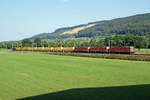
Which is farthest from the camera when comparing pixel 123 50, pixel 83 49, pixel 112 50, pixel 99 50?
pixel 83 49

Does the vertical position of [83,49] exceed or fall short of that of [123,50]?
it exceeds it

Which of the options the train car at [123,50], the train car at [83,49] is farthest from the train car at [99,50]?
the train car at [123,50]

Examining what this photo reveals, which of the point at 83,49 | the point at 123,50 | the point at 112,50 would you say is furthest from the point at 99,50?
the point at 123,50

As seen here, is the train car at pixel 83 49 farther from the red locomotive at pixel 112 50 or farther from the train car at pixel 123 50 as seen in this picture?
the train car at pixel 123 50

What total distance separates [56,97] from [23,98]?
167 cm

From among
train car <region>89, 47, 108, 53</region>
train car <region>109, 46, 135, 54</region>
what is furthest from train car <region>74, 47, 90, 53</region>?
train car <region>109, 46, 135, 54</region>

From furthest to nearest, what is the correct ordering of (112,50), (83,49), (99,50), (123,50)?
1. (83,49)
2. (99,50)
3. (112,50)
4. (123,50)

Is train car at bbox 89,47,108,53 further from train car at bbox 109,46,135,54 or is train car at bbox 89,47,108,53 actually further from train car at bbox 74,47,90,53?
train car at bbox 109,46,135,54

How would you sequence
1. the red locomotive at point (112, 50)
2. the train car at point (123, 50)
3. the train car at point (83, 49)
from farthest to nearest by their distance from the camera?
the train car at point (83, 49) → the red locomotive at point (112, 50) → the train car at point (123, 50)

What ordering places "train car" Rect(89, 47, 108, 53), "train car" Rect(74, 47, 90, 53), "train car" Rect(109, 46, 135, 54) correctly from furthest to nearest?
"train car" Rect(74, 47, 90, 53)
"train car" Rect(89, 47, 108, 53)
"train car" Rect(109, 46, 135, 54)

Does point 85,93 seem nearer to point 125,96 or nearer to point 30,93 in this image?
point 125,96

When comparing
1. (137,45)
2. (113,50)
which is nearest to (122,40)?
(137,45)

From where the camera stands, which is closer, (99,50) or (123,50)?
(123,50)

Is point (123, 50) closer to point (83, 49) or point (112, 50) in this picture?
point (112, 50)
